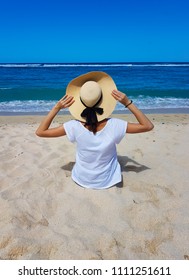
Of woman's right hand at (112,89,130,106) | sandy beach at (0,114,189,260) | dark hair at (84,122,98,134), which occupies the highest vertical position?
woman's right hand at (112,89,130,106)

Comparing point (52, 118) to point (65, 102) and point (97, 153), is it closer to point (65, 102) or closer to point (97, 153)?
point (65, 102)

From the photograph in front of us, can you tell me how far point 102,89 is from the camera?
309 cm

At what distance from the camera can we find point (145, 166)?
4305 millimetres

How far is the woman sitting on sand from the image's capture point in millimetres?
3012

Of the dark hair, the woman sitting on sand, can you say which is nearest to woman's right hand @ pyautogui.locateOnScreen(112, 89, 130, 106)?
the woman sitting on sand

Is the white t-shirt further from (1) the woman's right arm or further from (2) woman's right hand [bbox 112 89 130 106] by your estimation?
(2) woman's right hand [bbox 112 89 130 106]

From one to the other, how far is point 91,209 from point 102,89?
50.9 inches

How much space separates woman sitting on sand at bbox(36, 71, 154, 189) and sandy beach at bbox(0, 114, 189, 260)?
1.55ft

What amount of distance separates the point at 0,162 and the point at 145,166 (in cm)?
217

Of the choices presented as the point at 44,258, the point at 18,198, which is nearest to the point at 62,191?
the point at 18,198

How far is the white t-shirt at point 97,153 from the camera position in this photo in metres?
3.11

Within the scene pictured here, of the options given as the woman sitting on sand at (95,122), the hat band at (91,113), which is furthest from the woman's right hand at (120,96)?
the hat band at (91,113)

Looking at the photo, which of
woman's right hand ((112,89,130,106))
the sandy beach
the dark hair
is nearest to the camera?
the sandy beach

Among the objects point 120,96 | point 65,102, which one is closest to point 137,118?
point 120,96
